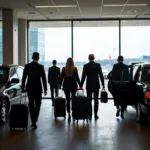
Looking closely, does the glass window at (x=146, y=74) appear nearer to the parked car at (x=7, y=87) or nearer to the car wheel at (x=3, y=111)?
the parked car at (x=7, y=87)

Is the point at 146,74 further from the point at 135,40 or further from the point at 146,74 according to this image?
the point at 135,40

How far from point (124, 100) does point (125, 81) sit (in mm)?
583

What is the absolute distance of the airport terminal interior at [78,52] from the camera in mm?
6273

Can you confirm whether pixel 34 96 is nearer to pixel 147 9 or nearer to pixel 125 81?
pixel 125 81

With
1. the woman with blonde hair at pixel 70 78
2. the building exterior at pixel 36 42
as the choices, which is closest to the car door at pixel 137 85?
the woman with blonde hair at pixel 70 78

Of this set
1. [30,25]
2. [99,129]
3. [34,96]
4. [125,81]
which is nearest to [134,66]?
[125,81]

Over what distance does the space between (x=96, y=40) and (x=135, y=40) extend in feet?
6.00

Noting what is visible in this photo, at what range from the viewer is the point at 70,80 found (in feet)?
26.5

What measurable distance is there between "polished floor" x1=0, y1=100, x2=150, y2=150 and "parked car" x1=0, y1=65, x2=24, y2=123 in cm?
41

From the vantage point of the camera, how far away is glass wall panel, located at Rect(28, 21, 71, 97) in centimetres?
1439

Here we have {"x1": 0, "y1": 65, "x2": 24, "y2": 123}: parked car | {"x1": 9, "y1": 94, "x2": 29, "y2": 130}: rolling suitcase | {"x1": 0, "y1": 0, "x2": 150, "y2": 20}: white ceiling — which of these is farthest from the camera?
{"x1": 0, "y1": 0, "x2": 150, "y2": 20}: white ceiling

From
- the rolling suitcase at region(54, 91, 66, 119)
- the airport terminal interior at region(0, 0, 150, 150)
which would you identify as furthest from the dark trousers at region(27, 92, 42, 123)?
the rolling suitcase at region(54, 91, 66, 119)

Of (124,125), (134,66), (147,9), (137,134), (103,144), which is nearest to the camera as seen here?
(103,144)

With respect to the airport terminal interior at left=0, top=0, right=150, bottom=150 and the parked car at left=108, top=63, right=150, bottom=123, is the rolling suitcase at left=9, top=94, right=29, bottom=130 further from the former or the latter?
the parked car at left=108, top=63, right=150, bottom=123
